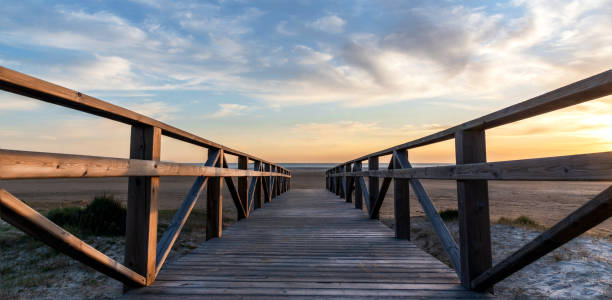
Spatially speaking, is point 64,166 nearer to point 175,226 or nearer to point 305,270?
point 175,226

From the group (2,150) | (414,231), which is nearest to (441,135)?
(2,150)

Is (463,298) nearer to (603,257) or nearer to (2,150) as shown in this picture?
(2,150)

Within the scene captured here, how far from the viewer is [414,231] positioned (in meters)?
7.82

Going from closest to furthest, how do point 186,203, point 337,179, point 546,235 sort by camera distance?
point 546,235
point 186,203
point 337,179

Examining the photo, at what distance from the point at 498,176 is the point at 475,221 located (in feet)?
1.96

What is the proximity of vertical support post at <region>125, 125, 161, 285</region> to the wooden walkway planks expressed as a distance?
0.24m

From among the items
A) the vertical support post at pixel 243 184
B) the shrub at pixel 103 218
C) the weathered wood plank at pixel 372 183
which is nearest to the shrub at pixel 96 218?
the shrub at pixel 103 218

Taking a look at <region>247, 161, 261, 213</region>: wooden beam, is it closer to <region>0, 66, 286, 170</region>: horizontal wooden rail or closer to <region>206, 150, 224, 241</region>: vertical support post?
<region>206, 150, 224, 241</region>: vertical support post

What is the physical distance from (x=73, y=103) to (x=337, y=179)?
12.5 meters

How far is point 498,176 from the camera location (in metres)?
1.99

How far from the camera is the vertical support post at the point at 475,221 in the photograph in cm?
244

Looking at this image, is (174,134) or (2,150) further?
(174,134)

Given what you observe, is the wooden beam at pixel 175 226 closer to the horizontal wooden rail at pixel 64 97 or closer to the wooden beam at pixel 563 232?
the horizontal wooden rail at pixel 64 97

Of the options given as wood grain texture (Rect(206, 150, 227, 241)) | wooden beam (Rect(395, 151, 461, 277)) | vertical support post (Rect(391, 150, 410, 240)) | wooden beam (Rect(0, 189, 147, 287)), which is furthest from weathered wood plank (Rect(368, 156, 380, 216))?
wooden beam (Rect(0, 189, 147, 287))
